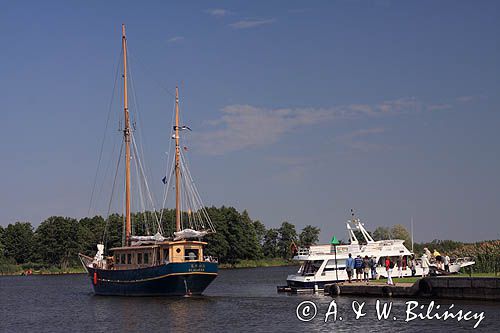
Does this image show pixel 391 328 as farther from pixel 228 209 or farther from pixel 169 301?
pixel 228 209

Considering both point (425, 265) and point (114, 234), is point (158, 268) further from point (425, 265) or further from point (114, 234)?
point (114, 234)

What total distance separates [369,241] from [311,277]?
25.7 feet

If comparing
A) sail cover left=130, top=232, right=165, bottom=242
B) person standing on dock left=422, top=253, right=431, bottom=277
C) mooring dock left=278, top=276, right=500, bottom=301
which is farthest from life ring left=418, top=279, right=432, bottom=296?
sail cover left=130, top=232, right=165, bottom=242

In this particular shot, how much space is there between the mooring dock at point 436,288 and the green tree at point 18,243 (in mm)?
130301

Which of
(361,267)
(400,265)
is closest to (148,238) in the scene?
(361,267)

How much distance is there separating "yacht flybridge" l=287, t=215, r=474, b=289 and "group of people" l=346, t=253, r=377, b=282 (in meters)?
2.30

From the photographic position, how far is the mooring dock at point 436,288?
46.7 m

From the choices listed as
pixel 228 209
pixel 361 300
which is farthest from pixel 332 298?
pixel 228 209

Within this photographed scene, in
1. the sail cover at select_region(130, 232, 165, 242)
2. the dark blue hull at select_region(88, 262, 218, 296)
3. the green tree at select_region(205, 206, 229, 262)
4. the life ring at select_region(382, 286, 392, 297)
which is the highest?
the green tree at select_region(205, 206, 229, 262)

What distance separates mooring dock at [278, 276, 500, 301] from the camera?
4672cm

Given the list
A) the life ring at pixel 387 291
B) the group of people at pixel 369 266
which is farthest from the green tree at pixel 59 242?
the life ring at pixel 387 291

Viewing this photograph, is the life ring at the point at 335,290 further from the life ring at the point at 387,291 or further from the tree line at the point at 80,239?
the tree line at the point at 80,239

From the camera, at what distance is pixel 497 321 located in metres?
38.6

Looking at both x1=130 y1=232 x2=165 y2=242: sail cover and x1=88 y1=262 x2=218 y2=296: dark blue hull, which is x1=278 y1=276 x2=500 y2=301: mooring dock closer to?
x1=88 y1=262 x2=218 y2=296: dark blue hull
